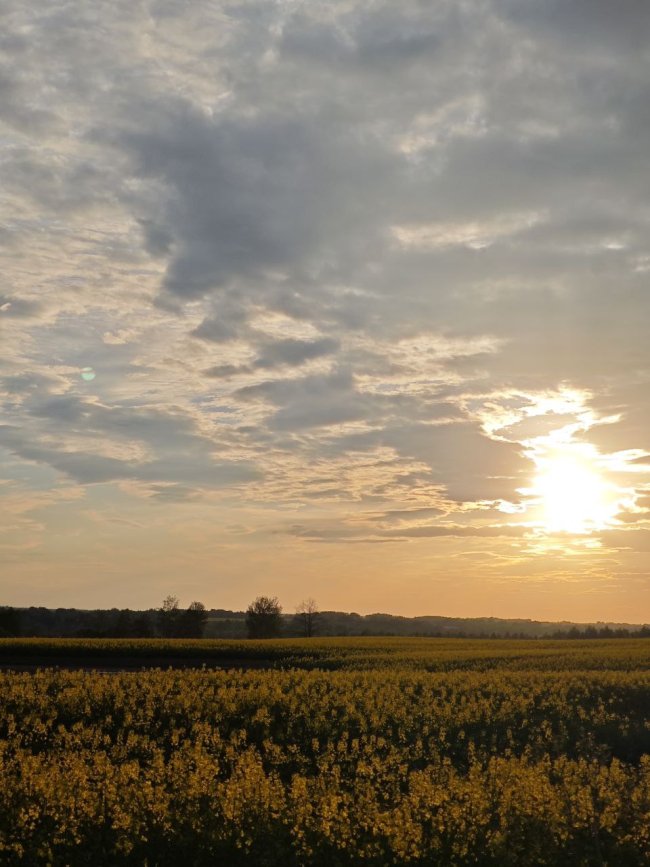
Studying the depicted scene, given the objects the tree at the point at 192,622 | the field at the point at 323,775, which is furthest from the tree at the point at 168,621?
the field at the point at 323,775

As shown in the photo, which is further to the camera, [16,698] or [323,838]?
[16,698]

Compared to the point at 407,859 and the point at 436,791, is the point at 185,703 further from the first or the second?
the point at 407,859

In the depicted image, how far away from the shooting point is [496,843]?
10.8 metres

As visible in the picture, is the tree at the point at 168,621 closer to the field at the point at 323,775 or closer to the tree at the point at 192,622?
the tree at the point at 192,622

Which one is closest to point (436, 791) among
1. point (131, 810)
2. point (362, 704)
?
point (131, 810)

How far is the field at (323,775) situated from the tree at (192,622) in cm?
8981

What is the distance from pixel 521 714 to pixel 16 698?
14.9m

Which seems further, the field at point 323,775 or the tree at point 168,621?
the tree at point 168,621

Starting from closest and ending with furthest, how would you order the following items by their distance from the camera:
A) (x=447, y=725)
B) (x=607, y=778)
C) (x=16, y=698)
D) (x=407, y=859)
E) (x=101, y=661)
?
(x=407, y=859) → (x=607, y=778) → (x=447, y=725) → (x=16, y=698) → (x=101, y=661)

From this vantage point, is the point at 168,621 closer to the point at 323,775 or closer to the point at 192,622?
the point at 192,622

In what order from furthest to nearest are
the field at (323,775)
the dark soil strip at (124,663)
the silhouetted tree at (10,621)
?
the silhouetted tree at (10,621) → the dark soil strip at (124,663) → the field at (323,775)

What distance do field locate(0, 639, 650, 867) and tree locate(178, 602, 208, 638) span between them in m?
89.8

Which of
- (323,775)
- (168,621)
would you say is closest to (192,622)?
(168,621)

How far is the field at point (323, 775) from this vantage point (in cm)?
1098
